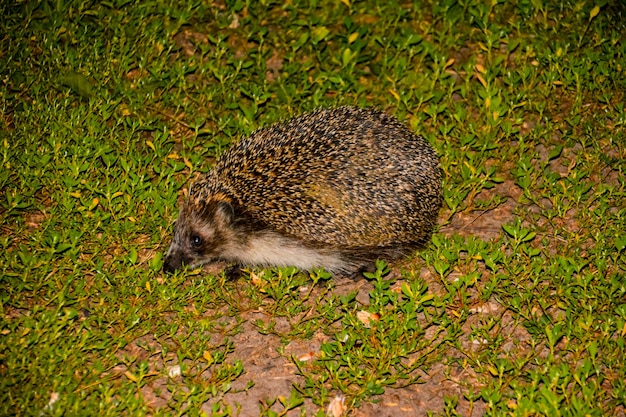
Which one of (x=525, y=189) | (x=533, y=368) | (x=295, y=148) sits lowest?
(x=533, y=368)

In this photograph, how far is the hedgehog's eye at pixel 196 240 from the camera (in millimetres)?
5289

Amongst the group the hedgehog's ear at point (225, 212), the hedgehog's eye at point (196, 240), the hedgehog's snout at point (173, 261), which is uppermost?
the hedgehog's ear at point (225, 212)

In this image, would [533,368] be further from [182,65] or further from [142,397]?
→ [182,65]

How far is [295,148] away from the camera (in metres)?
5.27

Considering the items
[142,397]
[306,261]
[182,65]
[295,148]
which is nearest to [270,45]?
[182,65]

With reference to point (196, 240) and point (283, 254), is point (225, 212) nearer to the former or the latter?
point (196, 240)

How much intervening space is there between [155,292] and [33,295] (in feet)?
2.46

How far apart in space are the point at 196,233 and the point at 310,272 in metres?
0.83

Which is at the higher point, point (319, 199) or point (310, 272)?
point (319, 199)

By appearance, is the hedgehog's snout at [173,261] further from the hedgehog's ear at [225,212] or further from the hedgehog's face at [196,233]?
the hedgehog's ear at [225,212]

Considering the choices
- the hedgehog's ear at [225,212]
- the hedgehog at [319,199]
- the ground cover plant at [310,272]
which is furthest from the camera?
the hedgehog's ear at [225,212]

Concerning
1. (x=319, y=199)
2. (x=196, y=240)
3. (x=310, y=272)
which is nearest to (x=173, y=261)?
(x=196, y=240)

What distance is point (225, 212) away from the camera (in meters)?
5.24

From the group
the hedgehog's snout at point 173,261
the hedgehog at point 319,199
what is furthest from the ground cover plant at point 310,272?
the hedgehog at point 319,199
